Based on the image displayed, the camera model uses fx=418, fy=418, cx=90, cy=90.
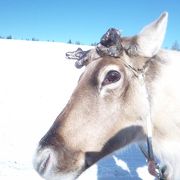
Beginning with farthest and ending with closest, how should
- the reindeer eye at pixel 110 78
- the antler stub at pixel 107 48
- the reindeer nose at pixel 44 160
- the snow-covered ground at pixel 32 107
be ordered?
the snow-covered ground at pixel 32 107 < the antler stub at pixel 107 48 < the reindeer eye at pixel 110 78 < the reindeer nose at pixel 44 160

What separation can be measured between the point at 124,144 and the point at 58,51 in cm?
2487

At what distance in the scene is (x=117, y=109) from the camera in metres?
4.07

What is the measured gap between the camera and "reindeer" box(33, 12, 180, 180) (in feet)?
12.8

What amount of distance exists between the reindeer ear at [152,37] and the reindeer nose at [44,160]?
1.32 metres

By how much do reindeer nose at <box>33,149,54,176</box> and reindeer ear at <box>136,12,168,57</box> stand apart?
1.32 meters

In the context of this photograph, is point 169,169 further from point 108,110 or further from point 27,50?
point 27,50

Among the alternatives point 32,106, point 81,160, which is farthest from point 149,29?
point 32,106

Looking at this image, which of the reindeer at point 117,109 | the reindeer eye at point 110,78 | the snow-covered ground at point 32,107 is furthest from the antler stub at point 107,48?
the snow-covered ground at point 32,107

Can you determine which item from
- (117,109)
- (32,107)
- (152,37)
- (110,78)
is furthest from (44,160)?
(32,107)

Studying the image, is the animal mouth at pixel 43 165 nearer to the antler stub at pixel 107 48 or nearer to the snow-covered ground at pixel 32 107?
the antler stub at pixel 107 48

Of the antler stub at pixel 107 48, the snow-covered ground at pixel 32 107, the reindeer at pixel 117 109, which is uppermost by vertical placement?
the antler stub at pixel 107 48

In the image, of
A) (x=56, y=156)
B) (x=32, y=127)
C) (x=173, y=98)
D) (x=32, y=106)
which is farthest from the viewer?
(x=32, y=106)

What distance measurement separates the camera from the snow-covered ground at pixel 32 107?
818 cm

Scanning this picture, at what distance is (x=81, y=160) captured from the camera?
4.00 m
